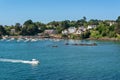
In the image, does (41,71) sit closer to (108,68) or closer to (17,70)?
(17,70)

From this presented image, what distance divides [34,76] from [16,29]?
134 metres

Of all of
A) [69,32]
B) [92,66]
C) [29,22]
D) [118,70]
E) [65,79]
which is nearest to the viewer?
[65,79]

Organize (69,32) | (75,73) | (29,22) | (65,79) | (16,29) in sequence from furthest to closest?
(29,22) < (16,29) < (69,32) < (75,73) < (65,79)

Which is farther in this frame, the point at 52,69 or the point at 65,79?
the point at 52,69

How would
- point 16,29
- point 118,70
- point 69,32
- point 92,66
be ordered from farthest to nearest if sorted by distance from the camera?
point 16,29 < point 69,32 < point 92,66 < point 118,70

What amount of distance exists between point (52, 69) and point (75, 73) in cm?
433

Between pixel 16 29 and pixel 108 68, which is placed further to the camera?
pixel 16 29

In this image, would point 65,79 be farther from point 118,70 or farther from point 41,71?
point 118,70

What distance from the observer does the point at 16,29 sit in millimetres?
173750

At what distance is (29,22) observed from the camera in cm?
18600

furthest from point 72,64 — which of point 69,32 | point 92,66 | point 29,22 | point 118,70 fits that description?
point 29,22

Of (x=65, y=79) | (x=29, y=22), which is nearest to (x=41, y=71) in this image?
(x=65, y=79)

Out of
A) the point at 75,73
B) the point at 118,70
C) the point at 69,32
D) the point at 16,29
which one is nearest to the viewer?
the point at 75,73

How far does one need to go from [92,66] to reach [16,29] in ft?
413
